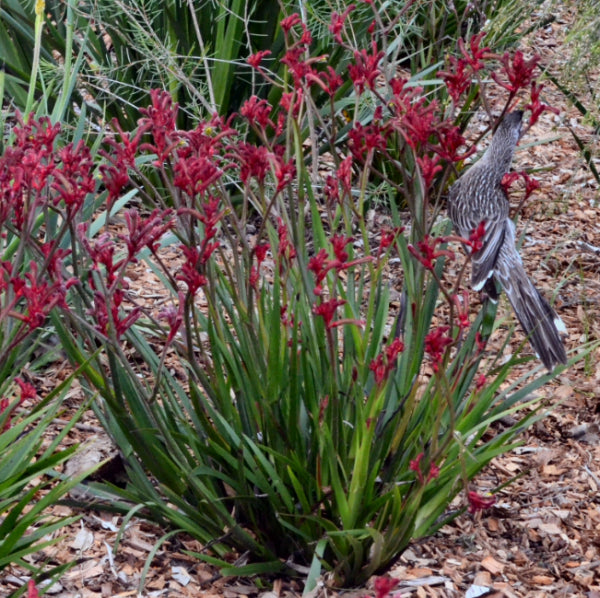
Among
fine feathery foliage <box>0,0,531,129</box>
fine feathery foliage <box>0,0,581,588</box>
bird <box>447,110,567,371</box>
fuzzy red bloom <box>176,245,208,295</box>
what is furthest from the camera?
fine feathery foliage <box>0,0,531,129</box>

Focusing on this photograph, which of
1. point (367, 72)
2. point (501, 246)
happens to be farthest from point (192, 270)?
point (501, 246)

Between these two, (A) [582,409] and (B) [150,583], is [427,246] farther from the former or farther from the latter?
(A) [582,409]

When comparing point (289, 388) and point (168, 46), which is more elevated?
point (168, 46)

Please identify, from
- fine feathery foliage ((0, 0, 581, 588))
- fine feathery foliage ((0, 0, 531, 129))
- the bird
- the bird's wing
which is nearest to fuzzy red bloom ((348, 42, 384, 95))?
fine feathery foliage ((0, 0, 581, 588))

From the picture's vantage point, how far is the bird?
9.93 ft

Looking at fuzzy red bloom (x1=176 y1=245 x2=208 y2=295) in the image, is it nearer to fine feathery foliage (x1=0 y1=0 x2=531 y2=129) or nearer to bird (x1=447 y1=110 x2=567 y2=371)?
bird (x1=447 y1=110 x2=567 y2=371)

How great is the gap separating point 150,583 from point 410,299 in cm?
108

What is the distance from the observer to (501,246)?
3.27m

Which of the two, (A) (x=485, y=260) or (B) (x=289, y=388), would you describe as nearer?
(B) (x=289, y=388)

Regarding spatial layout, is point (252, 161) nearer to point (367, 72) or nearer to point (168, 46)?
point (367, 72)

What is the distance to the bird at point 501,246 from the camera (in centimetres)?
303

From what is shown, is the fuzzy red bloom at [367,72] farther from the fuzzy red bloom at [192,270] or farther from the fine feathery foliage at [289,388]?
the fuzzy red bloom at [192,270]

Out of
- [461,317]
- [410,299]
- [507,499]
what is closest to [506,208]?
[410,299]

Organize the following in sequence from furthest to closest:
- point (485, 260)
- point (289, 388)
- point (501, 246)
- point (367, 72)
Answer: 1. point (501, 246)
2. point (485, 260)
3. point (289, 388)
4. point (367, 72)
